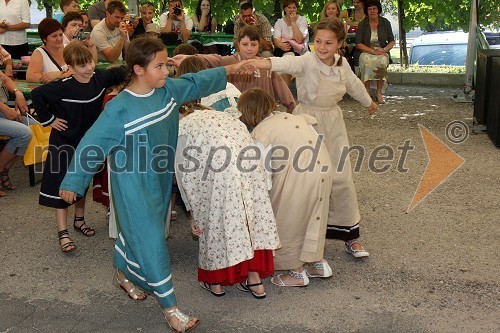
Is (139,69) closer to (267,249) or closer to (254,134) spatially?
(254,134)

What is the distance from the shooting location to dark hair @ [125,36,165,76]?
14.4 ft

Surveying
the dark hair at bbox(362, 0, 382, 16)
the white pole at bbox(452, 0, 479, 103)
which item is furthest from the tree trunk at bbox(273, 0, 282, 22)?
the white pole at bbox(452, 0, 479, 103)

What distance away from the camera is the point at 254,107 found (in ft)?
16.3

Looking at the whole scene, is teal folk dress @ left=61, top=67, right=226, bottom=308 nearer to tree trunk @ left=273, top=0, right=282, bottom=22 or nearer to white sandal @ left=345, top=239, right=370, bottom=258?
white sandal @ left=345, top=239, right=370, bottom=258

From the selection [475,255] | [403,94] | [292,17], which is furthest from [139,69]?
[403,94]

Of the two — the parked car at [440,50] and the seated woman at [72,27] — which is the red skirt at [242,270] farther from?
the parked car at [440,50]

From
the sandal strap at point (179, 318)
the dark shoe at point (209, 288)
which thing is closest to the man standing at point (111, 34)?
the dark shoe at point (209, 288)

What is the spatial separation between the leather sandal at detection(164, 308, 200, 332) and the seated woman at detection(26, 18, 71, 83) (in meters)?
3.11

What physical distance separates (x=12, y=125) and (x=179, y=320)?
12.2 feet

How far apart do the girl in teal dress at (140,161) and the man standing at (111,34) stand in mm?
5127

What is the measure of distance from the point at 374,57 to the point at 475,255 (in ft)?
24.2

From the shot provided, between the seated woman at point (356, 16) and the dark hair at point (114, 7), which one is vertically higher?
the dark hair at point (114, 7)

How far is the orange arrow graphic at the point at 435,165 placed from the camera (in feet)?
24.2

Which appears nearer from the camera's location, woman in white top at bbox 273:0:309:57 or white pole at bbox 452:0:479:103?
white pole at bbox 452:0:479:103
